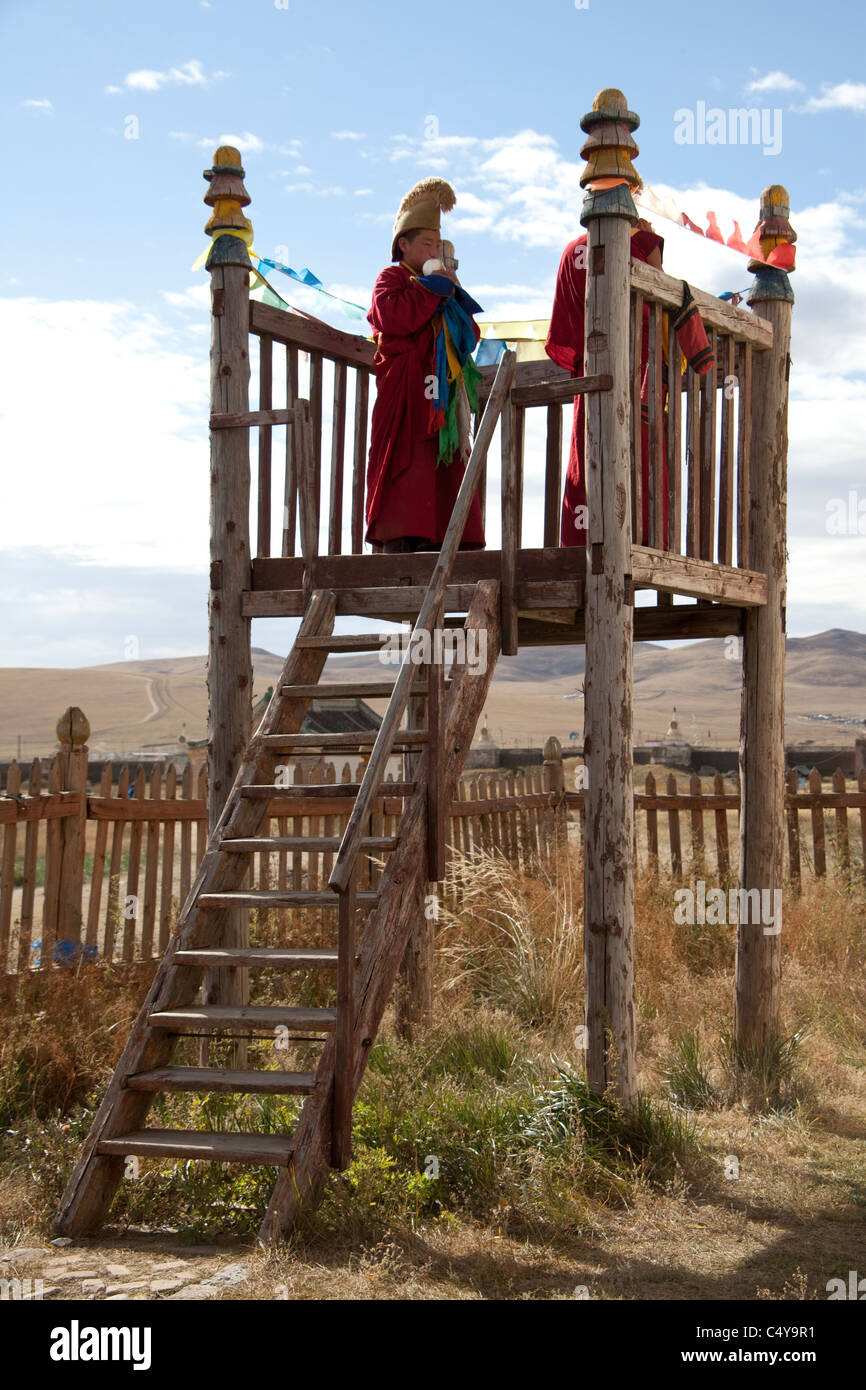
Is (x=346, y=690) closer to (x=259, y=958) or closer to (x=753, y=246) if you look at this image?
(x=259, y=958)

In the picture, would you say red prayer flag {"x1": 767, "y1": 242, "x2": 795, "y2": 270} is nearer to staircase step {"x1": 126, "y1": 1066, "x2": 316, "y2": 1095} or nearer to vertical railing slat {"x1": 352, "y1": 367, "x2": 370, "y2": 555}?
vertical railing slat {"x1": 352, "y1": 367, "x2": 370, "y2": 555}

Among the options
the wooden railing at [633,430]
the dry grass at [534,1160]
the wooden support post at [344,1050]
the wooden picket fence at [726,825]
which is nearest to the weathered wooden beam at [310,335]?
the wooden railing at [633,430]

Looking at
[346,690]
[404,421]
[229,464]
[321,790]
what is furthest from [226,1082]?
[404,421]

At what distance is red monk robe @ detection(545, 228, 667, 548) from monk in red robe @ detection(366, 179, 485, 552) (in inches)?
19.7

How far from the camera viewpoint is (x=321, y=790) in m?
5.51

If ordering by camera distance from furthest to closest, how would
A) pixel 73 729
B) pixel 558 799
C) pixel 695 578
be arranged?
pixel 558 799, pixel 73 729, pixel 695 578

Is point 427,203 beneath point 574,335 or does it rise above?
above

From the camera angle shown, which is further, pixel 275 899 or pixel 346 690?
pixel 346 690

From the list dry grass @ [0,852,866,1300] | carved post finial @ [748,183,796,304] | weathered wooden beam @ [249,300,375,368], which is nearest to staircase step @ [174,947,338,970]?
dry grass @ [0,852,866,1300]

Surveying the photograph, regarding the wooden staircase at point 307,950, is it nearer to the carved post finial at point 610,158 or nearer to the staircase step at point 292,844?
the staircase step at point 292,844

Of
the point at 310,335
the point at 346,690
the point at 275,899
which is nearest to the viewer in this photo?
the point at 275,899

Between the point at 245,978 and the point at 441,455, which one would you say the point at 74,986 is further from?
the point at 441,455

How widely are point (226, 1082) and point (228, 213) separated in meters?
4.54

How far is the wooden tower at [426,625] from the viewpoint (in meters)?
5.10
